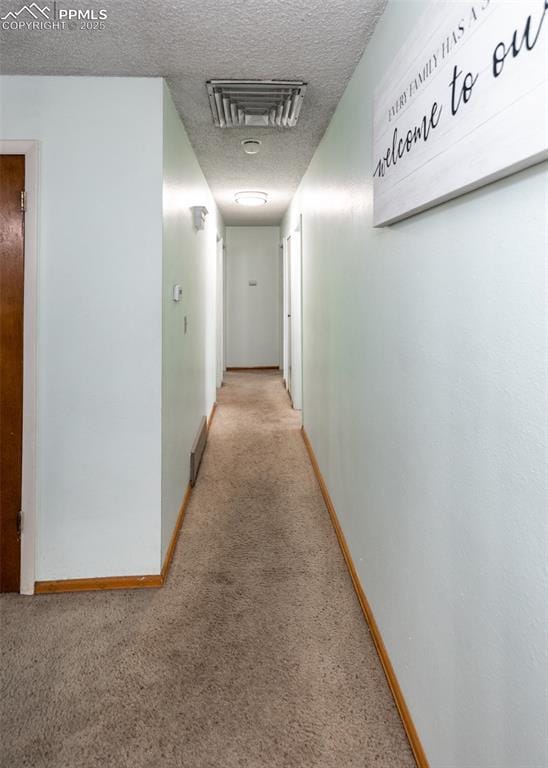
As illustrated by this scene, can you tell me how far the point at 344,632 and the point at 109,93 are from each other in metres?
2.52

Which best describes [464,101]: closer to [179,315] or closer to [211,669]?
[211,669]

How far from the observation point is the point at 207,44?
182 centimetres

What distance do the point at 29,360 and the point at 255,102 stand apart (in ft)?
5.51

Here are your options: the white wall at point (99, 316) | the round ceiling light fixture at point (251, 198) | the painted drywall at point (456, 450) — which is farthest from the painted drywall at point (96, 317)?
the round ceiling light fixture at point (251, 198)

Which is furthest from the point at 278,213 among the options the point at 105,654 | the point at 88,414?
the point at 105,654

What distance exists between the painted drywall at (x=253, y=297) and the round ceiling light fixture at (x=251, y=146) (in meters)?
4.66

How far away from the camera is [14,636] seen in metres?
1.88

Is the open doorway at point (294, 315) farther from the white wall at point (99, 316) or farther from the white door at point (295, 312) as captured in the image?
the white wall at point (99, 316)

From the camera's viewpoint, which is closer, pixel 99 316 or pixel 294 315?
pixel 99 316

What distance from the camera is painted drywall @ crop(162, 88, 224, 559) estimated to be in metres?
2.31

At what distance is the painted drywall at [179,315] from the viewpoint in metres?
2.31

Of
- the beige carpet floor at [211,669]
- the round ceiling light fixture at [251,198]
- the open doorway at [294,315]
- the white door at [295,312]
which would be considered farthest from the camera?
the white door at [295,312]

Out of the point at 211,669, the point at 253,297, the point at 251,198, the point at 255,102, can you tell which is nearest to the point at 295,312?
the point at 251,198

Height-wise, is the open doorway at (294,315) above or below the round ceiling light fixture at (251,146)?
below
